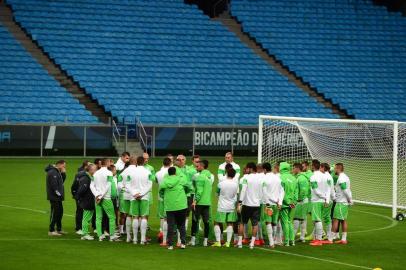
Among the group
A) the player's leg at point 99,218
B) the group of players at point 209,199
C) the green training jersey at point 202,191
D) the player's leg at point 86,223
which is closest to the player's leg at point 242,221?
the group of players at point 209,199

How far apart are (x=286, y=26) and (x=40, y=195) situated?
1065 inches

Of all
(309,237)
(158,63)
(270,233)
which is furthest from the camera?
(158,63)

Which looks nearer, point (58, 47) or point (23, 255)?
point (23, 255)

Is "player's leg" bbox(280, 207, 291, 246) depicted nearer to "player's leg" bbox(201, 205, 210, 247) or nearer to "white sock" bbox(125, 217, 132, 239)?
"player's leg" bbox(201, 205, 210, 247)

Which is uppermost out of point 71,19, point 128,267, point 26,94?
point 71,19

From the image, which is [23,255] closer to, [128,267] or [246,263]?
[128,267]

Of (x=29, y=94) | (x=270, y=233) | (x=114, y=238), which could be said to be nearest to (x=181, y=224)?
(x=114, y=238)

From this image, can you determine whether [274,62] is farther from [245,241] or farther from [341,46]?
[245,241]

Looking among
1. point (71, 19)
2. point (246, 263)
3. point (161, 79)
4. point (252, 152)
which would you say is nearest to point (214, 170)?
point (252, 152)

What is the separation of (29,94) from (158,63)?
7.81m

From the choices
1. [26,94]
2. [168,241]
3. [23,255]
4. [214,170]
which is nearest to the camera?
[23,255]

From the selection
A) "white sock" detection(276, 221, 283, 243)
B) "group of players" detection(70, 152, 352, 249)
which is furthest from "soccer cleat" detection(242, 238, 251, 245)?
"white sock" detection(276, 221, 283, 243)

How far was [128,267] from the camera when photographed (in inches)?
670

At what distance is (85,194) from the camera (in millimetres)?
20797
